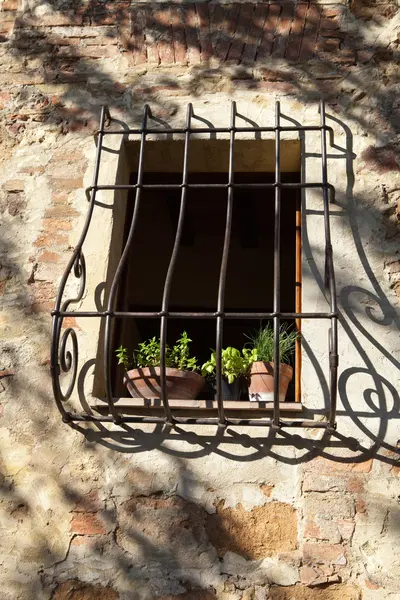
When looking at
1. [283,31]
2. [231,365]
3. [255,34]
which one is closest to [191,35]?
[255,34]

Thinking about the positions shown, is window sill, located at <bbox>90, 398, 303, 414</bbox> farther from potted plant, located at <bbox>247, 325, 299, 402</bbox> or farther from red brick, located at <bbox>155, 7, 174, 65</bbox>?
red brick, located at <bbox>155, 7, 174, 65</bbox>

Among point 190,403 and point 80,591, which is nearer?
point 80,591

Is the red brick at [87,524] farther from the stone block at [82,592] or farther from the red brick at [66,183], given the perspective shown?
the red brick at [66,183]

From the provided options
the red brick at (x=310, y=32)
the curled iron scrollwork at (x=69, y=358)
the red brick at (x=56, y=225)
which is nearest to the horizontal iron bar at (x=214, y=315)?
the curled iron scrollwork at (x=69, y=358)

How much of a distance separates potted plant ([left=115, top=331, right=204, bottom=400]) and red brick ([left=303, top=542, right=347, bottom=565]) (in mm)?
705

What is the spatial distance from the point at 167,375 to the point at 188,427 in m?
0.21

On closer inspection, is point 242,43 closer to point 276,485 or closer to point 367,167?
point 367,167

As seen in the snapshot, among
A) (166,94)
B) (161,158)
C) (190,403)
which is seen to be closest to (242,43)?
(166,94)

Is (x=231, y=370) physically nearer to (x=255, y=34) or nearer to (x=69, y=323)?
(x=69, y=323)

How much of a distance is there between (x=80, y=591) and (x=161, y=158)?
1.94 m

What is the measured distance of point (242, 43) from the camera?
12.0ft

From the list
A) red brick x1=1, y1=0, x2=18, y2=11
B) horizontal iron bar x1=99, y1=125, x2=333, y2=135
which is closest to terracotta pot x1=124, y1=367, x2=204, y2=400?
horizontal iron bar x1=99, y1=125, x2=333, y2=135

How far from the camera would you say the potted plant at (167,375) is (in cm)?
291

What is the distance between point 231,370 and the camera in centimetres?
296
